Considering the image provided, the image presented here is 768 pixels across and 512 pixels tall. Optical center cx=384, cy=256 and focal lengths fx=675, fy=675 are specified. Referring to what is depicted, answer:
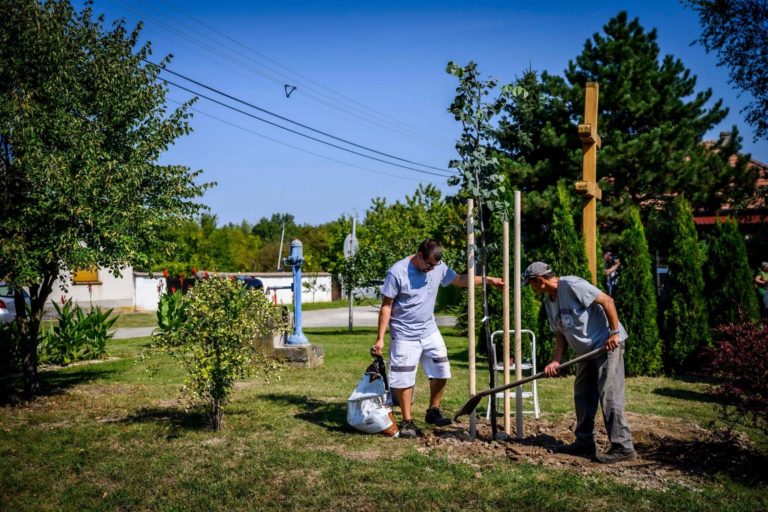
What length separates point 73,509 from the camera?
473 cm

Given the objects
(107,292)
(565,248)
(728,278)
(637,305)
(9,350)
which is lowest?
(9,350)

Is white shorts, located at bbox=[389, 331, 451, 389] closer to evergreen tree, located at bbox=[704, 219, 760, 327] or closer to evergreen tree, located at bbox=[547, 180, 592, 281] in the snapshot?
evergreen tree, located at bbox=[547, 180, 592, 281]

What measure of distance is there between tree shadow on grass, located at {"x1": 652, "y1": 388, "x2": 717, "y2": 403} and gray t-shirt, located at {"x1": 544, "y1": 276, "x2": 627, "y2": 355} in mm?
3597

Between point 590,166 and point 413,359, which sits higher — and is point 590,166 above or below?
above

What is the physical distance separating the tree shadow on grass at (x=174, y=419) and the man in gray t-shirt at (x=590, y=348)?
3.56 meters

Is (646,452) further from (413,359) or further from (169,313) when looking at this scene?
(169,313)

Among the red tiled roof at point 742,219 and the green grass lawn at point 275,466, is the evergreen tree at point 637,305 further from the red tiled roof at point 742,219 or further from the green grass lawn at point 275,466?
the red tiled roof at point 742,219

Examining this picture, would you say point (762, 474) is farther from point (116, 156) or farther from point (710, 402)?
point (116, 156)

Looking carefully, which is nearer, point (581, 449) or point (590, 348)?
point (590, 348)

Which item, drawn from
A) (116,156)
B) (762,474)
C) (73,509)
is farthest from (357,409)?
(116,156)

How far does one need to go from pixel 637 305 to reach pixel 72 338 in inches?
384

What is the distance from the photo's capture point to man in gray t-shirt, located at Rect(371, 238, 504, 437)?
21.5ft

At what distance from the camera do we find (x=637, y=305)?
1059 cm

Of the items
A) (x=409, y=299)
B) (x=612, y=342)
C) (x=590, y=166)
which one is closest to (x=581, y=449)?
(x=612, y=342)
